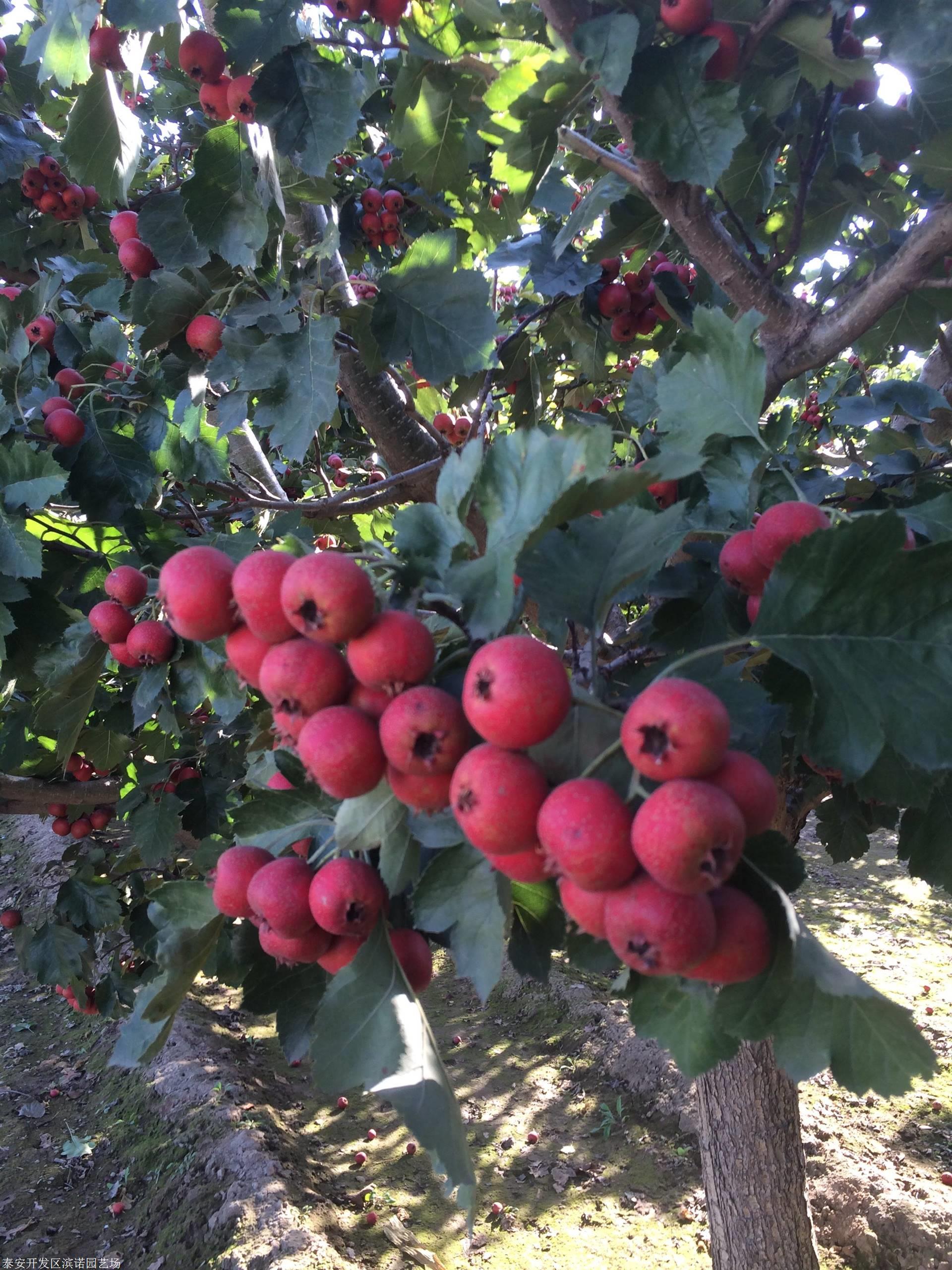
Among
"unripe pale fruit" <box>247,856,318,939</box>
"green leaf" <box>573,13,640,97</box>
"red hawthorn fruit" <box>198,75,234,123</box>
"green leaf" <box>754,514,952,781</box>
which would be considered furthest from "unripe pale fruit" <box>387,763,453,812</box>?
"red hawthorn fruit" <box>198,75,234,123</box>

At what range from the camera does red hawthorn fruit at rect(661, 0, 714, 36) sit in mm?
1594

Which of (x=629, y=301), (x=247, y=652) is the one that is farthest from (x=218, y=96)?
(x=247, y=652)

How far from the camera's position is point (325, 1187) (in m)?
4.33

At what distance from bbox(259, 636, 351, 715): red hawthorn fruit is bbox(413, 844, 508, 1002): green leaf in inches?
9.6

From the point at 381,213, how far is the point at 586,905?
3.36m

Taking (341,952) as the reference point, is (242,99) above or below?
above

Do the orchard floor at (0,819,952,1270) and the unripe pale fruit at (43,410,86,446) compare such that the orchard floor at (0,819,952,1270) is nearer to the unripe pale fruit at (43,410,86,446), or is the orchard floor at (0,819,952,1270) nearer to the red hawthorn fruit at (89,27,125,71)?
the unripe pale fruit at (43,410,86,446)

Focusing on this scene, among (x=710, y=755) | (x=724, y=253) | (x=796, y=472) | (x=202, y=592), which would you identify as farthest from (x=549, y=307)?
(x=710, y=755)

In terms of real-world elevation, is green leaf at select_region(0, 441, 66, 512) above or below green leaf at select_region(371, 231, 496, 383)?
below

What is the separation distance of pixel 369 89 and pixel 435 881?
6.24 feet

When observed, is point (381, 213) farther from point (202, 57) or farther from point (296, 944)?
point (296, 944)

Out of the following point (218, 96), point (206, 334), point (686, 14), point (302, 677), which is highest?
point (218, 96)

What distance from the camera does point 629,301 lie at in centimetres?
267

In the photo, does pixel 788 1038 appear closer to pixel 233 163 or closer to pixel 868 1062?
pixel 868 1062
